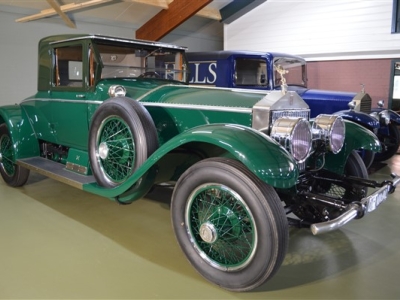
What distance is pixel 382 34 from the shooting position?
7.14 m

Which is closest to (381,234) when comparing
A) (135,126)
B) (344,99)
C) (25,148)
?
(135,126)

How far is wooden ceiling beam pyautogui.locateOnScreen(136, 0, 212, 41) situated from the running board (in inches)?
213

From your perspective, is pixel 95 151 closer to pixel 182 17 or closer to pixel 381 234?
pixel 381 234

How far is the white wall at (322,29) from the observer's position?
23.6 ft

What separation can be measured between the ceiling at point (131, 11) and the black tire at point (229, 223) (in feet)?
20.9

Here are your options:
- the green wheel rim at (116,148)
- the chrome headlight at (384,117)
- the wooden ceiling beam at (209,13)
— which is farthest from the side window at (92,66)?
the wooden ceiling beam at (209,13)

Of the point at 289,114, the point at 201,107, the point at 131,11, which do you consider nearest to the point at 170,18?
the point at 131,11

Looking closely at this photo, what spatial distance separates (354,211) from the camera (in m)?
2.04

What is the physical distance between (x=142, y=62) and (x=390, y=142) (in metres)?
4.92

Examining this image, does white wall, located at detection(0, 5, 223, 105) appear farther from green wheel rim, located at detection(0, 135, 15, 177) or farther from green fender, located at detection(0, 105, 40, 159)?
green fender, located at detection(0, 105, 40, 159)

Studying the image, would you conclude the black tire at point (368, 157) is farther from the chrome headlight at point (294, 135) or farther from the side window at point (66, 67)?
the side window at point (66, 67)

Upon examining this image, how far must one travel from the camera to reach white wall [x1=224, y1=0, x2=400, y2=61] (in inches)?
283

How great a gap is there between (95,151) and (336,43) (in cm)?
668

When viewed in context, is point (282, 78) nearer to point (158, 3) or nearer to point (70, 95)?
point (70, 95)
